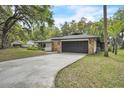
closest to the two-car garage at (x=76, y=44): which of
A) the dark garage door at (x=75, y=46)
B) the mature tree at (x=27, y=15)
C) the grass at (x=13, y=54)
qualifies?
the dark garage door at (x=75, y=46)

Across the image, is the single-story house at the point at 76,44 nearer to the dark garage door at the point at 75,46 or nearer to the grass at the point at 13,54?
the dark garage door at the point at 75,46

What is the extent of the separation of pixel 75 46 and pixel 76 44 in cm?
30

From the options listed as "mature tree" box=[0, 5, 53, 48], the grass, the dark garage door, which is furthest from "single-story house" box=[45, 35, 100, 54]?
the grass

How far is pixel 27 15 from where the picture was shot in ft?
63.3

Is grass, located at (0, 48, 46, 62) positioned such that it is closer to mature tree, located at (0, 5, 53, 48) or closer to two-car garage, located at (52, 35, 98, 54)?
mature tree, located at (0, 5, 53, 48)

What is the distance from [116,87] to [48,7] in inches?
571

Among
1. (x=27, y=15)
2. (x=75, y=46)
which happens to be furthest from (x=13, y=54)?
(x=75, y=46)

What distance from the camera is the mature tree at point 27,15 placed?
18297 millimetres

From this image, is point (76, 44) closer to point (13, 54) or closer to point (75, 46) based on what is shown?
point (75, 46)

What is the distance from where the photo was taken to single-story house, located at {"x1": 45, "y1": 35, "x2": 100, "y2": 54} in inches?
846

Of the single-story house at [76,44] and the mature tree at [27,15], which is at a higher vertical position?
the mature tree at [27,15]
